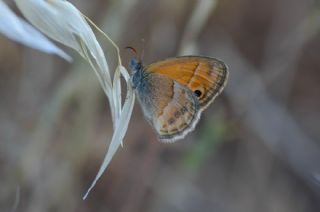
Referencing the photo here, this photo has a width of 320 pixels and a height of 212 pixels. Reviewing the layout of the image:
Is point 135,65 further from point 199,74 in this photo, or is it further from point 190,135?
point 190,135

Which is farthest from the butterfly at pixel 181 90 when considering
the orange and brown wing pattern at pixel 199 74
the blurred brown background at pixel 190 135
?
the blurred brown background at pixel 190 135

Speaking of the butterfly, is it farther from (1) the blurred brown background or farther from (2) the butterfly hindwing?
(1) the blurred brown background

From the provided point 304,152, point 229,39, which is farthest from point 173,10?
point 304,152

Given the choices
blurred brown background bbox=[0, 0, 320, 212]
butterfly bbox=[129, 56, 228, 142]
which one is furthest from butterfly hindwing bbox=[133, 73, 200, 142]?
blurred brown background bbox=[0, 0, 320, 212]

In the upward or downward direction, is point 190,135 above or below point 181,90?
below

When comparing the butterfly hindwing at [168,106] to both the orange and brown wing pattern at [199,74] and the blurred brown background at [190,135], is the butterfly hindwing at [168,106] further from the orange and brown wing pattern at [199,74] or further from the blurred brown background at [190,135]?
the blurred brown background at [190,135]

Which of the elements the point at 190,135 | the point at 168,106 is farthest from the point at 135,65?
the point at 190,135
